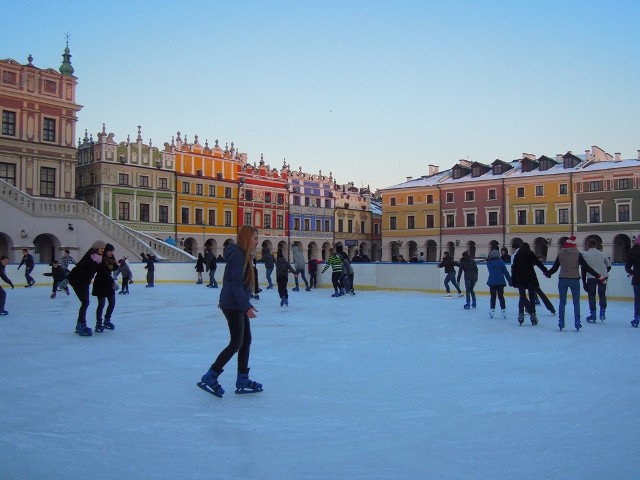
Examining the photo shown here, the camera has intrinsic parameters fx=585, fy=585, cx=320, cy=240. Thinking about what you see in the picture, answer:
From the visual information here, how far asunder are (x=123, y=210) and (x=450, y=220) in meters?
32.3

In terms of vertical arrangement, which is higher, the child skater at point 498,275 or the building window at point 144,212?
the building window at point 144,212

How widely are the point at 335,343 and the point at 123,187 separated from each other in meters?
44.3

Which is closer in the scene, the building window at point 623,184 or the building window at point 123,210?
the building window at point 123,210

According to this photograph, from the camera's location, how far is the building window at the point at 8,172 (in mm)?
36750

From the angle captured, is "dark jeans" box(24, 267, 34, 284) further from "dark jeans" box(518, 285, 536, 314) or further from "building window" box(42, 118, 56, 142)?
"dark jeans" box(518, 285, 536, 314)

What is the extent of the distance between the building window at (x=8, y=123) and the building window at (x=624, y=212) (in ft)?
159

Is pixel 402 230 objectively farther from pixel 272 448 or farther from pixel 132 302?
pixel 272 448

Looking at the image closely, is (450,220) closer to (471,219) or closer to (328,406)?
(471,219)

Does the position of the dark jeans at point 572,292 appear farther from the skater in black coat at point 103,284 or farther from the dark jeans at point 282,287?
the skater in black coat at point 103,284

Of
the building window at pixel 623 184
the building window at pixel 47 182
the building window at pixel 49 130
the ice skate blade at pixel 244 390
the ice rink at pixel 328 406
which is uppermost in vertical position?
the building window at pixel 49 130

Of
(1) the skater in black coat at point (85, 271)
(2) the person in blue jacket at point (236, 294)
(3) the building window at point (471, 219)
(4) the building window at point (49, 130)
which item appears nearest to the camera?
(2) the person in blue jacket at point (236, 294)

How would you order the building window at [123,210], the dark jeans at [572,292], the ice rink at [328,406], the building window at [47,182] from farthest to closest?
the building window at [123,210]
the building window at [47,182]
the dark jeans at [572,292]
the ice rink at [328,406]

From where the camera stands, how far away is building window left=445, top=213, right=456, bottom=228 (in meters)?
60.7

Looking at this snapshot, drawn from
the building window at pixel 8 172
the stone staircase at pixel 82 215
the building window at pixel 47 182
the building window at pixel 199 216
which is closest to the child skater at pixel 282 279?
the stone staircase at pixel 82 215
